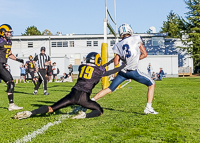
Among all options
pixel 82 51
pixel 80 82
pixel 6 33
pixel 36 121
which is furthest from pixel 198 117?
pixel 82 51

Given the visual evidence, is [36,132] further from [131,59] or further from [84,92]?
[131,59]

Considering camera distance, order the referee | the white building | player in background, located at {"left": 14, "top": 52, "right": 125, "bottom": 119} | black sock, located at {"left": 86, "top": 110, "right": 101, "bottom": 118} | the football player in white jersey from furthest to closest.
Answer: the white building
the referee
the football player in white jersey
black sock, located at {"left": 86, "top": 110, "right": 101, "bottom": 118}
player in background, located at {"left": 14, "top": 52, "right": 125, "bottom": 119}

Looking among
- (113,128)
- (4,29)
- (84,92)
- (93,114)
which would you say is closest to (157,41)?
(4,29)

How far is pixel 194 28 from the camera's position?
47.6 m

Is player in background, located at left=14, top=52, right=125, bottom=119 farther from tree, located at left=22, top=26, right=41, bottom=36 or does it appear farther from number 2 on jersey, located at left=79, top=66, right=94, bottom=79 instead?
tree, located at left=22, top=26, right=41, bottom=36

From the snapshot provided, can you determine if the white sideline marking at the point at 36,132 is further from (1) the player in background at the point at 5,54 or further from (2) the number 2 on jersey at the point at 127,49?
(1) the player in background at the point at 5,54

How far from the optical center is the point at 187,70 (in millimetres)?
43781

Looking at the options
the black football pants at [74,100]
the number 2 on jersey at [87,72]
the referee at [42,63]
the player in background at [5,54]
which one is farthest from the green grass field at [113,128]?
the referee at [42,63]

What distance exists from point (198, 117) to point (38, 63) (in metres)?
7.81

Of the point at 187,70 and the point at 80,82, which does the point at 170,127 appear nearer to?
the point at 80,82

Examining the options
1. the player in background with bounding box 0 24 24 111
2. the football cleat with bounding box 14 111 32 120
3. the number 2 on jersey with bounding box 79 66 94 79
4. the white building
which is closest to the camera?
the football cleat with bounding box 14 111 32 120

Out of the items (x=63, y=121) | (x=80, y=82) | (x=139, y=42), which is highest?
(x=139, y=42)

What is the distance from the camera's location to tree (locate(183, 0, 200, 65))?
47.1 m

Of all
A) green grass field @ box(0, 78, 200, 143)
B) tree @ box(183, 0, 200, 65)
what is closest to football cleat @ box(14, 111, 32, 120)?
green grass field @ box(0, 78, 200, 143)
